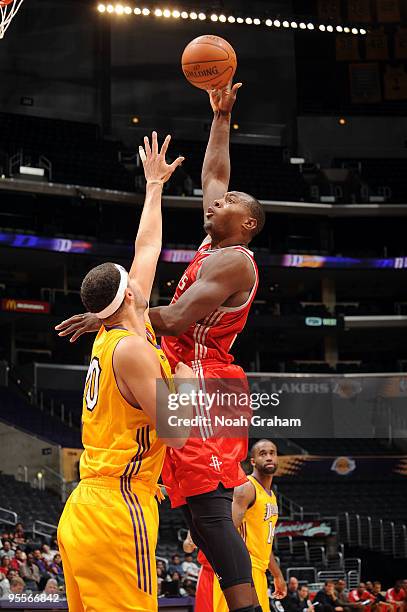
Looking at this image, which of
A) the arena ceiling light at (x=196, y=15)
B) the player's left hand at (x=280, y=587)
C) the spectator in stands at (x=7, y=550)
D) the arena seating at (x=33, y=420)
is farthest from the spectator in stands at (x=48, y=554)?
the arena ceiling light at (x=196, y=15)

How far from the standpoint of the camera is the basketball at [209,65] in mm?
5684

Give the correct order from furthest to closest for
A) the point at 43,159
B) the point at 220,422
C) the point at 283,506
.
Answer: the point at 43,159, the point at 283,506, the point at 220,422

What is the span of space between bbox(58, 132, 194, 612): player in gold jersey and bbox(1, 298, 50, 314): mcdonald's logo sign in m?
23.1

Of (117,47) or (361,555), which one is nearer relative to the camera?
(361,555)

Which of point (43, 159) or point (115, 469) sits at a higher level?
point (43, 159)

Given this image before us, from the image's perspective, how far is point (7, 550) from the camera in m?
14.8

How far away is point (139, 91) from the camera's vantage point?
1257 inches

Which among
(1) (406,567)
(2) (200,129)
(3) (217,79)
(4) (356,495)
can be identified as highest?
(2) (200,129)

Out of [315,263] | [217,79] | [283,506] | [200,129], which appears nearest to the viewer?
[217,79]

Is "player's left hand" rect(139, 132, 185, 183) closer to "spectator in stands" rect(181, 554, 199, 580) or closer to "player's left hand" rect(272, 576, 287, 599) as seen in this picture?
"player's left hand" rect(272, 576, 287, 599)

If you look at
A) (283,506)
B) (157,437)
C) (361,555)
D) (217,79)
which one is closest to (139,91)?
(283,506)

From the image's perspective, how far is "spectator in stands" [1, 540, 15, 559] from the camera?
14391mm

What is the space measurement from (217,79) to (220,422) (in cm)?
229

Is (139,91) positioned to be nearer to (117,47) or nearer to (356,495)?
(117,47)
